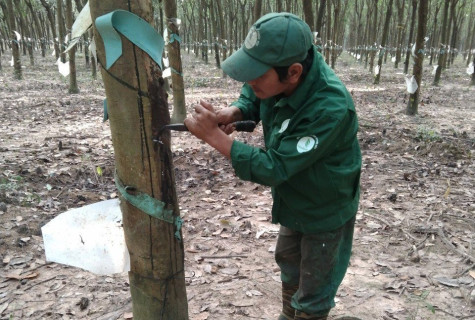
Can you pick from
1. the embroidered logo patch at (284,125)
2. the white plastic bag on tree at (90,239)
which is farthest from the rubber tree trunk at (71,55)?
the embroidered logo patch at (284,125)

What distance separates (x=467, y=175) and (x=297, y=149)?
4352mm

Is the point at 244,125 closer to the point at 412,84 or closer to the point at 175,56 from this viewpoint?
the point at 175,56

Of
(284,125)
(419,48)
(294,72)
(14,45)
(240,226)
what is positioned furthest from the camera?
(14,45)

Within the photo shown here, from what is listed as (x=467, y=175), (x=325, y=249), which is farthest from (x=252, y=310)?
(x=467, y=175)

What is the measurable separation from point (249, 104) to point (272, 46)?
61 centimetres

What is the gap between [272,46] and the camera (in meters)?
1.52

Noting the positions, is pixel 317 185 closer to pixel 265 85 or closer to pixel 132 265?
pixel 265 85

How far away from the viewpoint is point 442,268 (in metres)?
3.13

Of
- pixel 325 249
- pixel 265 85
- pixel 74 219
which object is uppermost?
pixel 265 85

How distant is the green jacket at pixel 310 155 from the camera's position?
61.8 inches

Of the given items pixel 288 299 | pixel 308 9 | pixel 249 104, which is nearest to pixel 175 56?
pixel 308 9

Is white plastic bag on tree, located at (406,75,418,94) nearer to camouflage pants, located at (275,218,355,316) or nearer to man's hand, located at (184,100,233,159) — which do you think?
camouflage pants, located at (275,218,355,316)

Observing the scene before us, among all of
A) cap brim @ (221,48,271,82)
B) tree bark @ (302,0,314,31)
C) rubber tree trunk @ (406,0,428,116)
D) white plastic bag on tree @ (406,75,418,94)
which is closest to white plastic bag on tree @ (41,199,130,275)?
cap brim @ (221,48,271,82)

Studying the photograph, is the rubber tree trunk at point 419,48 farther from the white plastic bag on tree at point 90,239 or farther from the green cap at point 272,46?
the white plastic bag on tree at point 90,239
